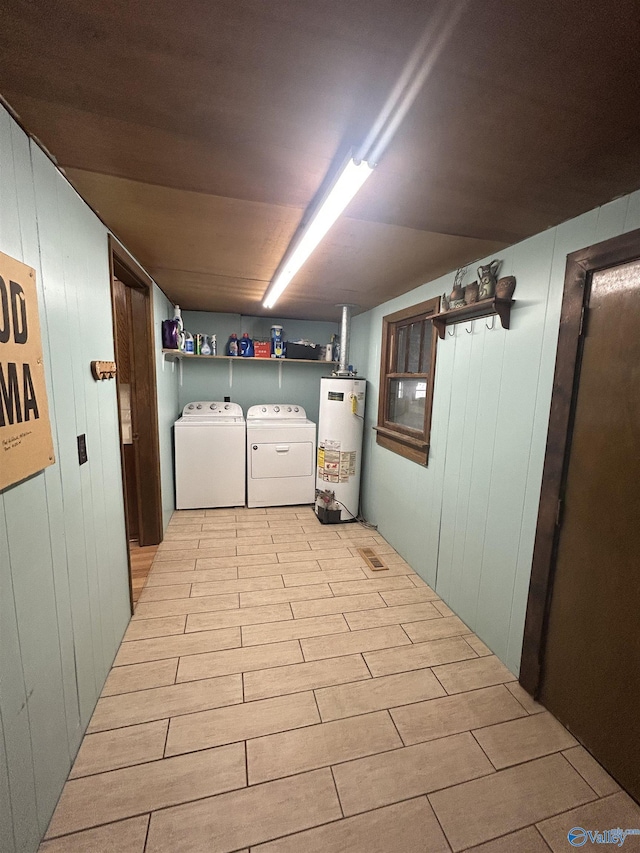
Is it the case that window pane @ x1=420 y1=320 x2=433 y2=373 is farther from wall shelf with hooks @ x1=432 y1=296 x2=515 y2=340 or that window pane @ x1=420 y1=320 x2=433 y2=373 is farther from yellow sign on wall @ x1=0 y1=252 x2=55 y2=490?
yellow sign on wall @ x1=0 y1=252 x2=55 y2=490

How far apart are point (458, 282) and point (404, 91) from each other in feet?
4.78

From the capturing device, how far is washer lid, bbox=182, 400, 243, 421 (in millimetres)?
3706

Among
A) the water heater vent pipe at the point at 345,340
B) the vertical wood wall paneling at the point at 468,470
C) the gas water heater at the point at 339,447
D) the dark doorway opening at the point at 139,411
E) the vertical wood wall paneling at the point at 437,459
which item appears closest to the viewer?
the vertical wood wall paneling at the point at 468,470

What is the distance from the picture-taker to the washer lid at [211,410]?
3.71 metres

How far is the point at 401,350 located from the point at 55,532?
8.95 feet

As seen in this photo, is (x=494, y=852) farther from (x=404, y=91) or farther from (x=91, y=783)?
(x=404, y=91)

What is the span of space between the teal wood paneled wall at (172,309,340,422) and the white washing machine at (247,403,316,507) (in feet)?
1.54

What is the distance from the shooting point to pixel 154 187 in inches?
52.0

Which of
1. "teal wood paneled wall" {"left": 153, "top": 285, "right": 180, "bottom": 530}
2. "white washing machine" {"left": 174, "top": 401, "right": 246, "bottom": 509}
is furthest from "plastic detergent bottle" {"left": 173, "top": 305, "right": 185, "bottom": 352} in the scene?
"white washing machine" {"left": 174, "top": 401, "right": 246, "bottom": 509}

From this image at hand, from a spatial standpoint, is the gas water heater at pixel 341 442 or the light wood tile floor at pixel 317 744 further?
the gas water heater at pixel 341 442

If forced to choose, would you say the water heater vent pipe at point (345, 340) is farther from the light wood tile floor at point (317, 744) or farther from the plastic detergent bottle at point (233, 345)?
the light wood tile floor at point (317, 744)

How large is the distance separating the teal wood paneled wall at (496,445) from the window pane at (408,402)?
0.37m

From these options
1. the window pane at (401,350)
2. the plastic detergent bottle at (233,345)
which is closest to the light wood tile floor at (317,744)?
the window pane at (401,350)

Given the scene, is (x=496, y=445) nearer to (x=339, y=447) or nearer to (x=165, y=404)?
(x=339, y=447)
